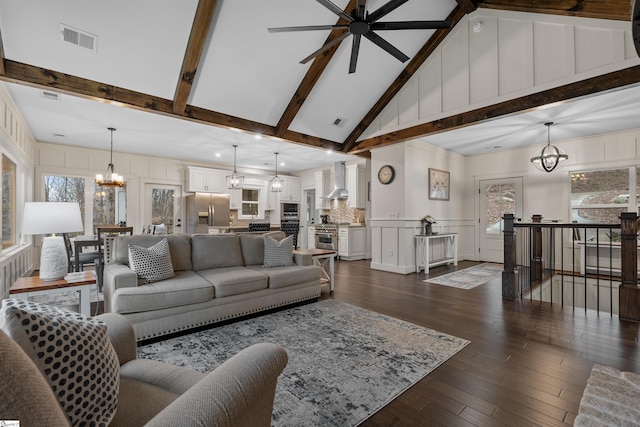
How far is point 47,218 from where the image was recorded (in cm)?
254

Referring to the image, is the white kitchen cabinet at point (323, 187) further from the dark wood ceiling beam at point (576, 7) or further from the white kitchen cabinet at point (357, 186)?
the dark wood ceiling beam at point (576, 7)

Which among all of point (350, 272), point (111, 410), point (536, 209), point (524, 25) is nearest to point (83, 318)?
point (111, 410)

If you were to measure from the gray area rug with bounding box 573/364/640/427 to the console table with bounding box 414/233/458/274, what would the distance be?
353 centimetres

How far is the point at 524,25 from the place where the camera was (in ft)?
13.2

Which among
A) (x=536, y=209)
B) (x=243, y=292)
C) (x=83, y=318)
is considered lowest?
(x=243, y=292)

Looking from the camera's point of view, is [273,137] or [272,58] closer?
[272,58]

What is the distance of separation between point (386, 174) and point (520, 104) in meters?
2.52

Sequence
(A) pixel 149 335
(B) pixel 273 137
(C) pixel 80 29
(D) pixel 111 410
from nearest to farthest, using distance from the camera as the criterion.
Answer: (D) pixel 111 410, (A) pixel 149 335, (C) pixel 80 29, (B) pixel 273 137

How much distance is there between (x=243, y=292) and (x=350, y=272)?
120 inches

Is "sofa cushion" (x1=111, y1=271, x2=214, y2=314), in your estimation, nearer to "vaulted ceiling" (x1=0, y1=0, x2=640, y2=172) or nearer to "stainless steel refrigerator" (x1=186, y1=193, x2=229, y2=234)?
"vaulted ceiling" (x1=0, y1=0, x2=640, y2=172)

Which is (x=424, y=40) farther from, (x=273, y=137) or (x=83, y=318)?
(x=83, y=318)

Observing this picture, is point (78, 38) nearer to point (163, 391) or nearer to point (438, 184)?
point (163, 391)

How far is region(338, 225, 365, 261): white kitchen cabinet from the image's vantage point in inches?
286

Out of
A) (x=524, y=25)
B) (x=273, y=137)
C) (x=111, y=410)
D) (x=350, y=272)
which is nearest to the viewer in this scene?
(x=111, y=410)
